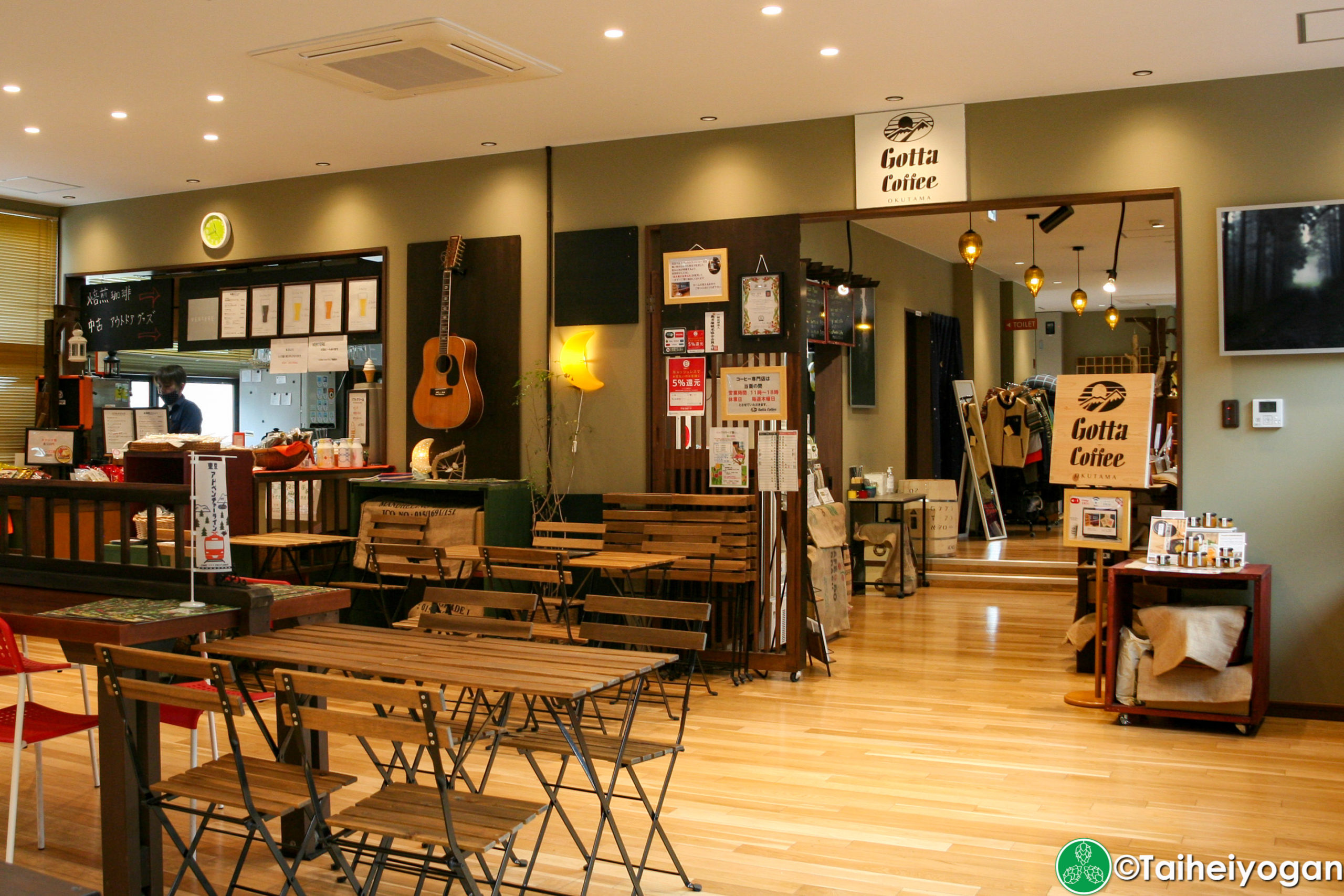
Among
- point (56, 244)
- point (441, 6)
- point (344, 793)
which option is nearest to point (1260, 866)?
point (344, 793)

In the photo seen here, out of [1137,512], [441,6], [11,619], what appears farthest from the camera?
[1137,512]

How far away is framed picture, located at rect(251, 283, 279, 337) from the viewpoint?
8242mm

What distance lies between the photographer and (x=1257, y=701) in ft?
17.3

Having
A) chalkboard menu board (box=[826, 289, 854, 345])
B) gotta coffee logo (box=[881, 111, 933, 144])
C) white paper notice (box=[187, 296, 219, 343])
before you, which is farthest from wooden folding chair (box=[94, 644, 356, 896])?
chalkboard menu board (box=[826, 289, 854, 345])

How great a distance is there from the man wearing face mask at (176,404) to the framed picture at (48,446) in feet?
2.52

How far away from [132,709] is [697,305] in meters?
4.21

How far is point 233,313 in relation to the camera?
840cm

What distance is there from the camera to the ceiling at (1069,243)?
417 inches

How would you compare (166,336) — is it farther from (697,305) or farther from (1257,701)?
(1257,701)

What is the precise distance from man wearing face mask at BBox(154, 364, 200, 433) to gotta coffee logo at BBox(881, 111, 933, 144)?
5.51m

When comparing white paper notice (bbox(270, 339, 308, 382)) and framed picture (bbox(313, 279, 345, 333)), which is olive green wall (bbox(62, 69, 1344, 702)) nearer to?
framed picture (bbox(313, 279, 345, 333))

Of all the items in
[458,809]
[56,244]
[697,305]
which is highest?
[56,244]

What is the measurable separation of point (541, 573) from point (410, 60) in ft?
8.05

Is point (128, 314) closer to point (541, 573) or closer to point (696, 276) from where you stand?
point (696, 276)
